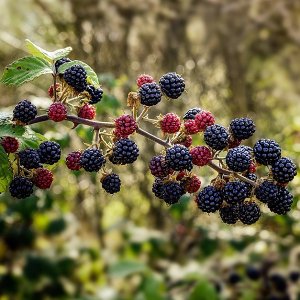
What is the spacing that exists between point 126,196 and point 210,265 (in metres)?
1.74

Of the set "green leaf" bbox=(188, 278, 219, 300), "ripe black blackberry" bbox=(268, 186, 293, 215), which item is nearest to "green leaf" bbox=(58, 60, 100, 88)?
"ripe black blackberry" bbox=(268, 186, 293, 215)

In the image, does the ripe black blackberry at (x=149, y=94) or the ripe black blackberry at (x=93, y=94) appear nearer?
the ripe black blackberry at (x=149, y=94)

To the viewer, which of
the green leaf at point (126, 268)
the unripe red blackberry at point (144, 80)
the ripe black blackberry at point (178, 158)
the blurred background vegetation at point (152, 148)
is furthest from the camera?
the blurred background vegetation at point (152, 148)

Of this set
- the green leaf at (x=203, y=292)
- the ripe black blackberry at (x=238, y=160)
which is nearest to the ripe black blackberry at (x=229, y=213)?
the ripe black blackberry at (x=238, y=160)

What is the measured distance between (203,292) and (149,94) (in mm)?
1935

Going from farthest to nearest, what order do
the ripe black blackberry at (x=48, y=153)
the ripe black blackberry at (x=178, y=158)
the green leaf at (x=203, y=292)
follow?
the green leaf at (x=203, y=292) < the ripe black blackberry at (x=48, y=153) < the ripe black blackberry at (x=178, y=158)

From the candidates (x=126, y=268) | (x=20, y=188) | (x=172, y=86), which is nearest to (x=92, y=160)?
(x=20, y=188)

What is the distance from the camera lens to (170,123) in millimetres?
1560

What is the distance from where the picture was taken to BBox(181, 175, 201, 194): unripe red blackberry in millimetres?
1584

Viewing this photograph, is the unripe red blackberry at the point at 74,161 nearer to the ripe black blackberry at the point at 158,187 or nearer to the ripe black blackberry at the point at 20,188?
the ripe black blackberry at the point at 20,188

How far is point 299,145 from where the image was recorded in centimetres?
294

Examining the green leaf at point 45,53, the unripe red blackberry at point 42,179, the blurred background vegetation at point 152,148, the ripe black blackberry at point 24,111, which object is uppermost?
the blurred background vegetation at point 152,148

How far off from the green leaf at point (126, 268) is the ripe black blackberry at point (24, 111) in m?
2.13

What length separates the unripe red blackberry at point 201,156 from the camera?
151 centimetres
